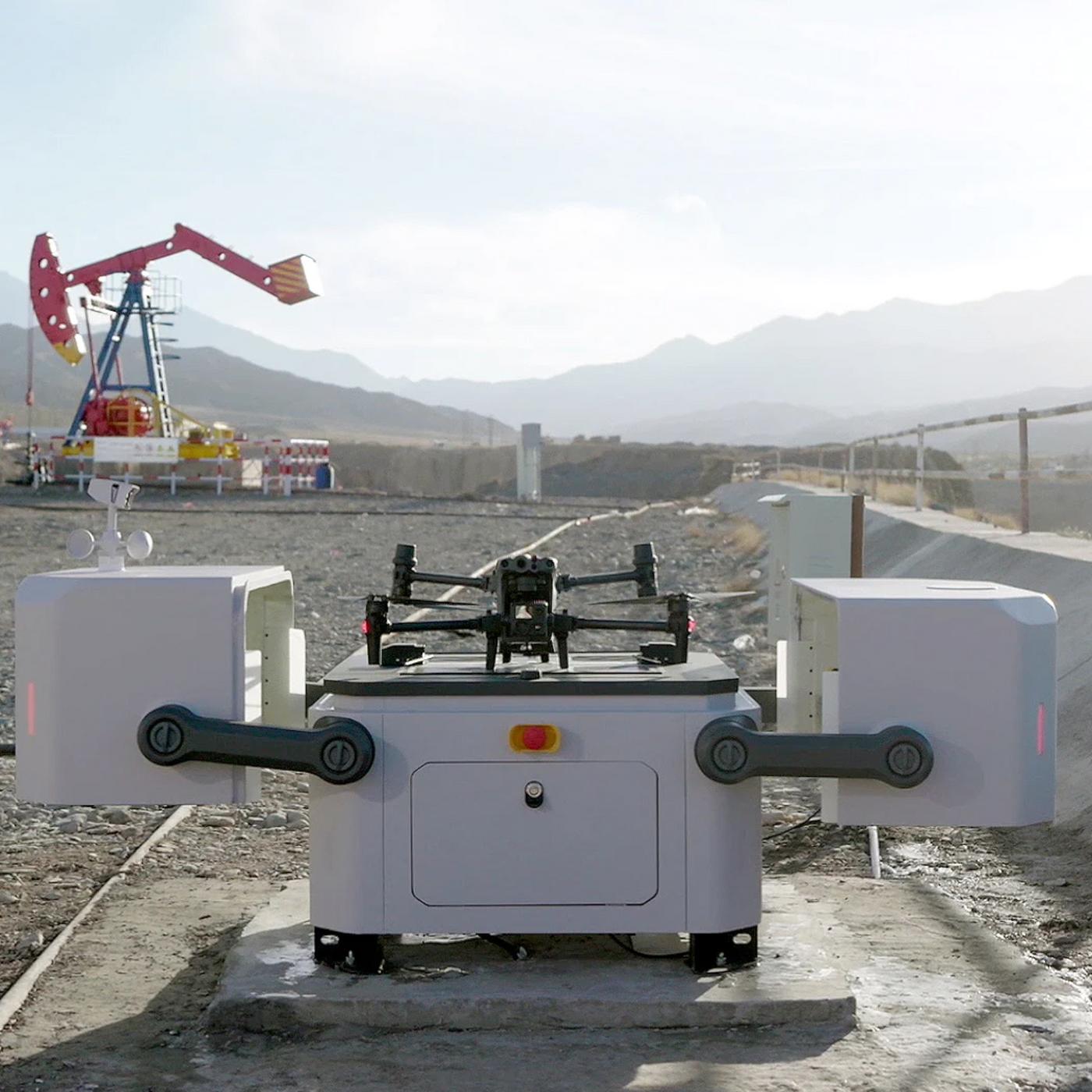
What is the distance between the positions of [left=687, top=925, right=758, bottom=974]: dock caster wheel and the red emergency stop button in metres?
0.65

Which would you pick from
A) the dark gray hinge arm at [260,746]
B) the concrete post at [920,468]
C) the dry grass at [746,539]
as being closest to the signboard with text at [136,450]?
the dry grass at [746,539]

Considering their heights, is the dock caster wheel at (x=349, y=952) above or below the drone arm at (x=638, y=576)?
below

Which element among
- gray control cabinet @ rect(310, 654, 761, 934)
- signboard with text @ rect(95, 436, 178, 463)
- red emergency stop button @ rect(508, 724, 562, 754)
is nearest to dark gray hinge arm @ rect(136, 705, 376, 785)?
gray control cabinet @ rect(310, 654, 761, 934)

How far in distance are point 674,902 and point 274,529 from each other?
73.9 feet

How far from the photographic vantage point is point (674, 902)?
4359mm

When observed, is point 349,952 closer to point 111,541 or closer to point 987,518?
point 111,541

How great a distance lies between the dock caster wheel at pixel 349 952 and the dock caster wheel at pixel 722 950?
2.74 feet

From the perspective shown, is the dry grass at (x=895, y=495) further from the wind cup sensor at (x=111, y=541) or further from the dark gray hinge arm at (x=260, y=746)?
the dark gray hinge arm at (x=260, y=746)

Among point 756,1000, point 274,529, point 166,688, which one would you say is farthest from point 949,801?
point 274,529

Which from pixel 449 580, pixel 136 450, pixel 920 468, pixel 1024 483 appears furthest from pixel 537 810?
pixel 136 450

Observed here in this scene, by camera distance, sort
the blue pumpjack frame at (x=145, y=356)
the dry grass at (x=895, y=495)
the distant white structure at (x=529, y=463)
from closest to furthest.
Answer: the dry grass at (x=895, y=495)
the blue pumpjack frame at (x=145, y=356)
the distant white structure at (x=529, y=463)

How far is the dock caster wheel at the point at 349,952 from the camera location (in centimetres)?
446

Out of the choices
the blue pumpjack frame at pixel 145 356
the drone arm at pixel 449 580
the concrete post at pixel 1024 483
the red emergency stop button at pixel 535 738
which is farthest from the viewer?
the blue pumpjack frame at pixel 145 356

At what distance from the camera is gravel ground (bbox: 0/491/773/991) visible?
242 inches
